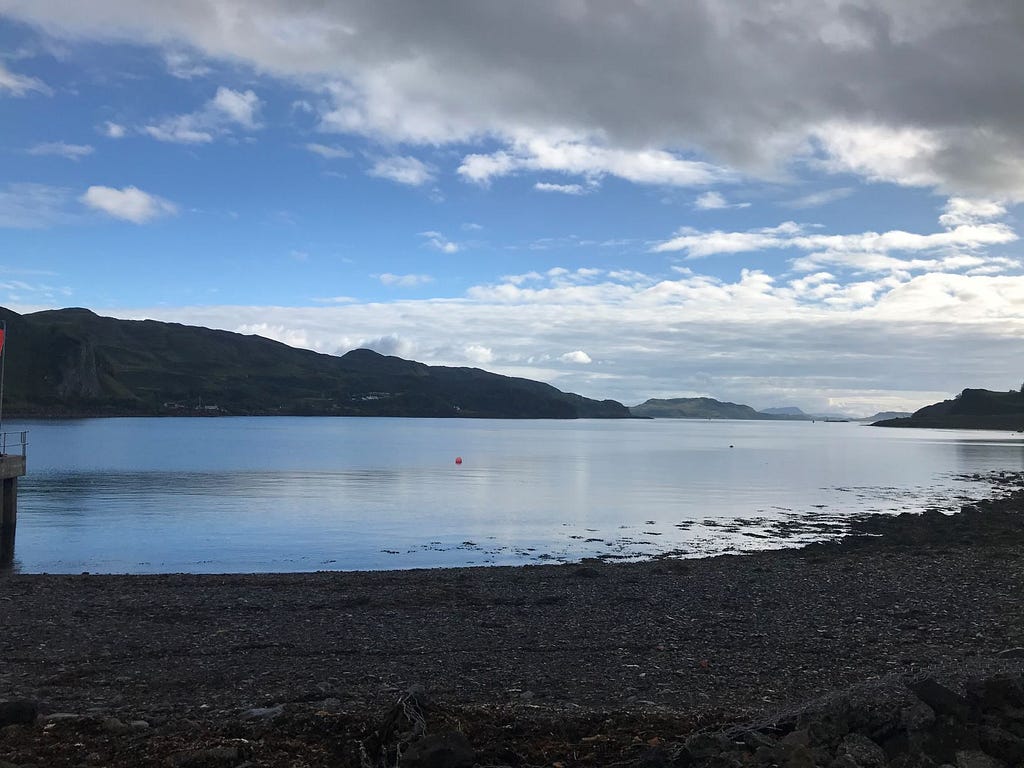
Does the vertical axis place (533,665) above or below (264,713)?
below

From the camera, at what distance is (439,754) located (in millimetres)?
7242

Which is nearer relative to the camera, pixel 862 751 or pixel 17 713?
pixel 862 751

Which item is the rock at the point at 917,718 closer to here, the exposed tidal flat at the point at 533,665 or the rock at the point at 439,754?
the exposed tidal flat at the point at 533,665

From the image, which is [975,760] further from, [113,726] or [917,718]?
[113,726]

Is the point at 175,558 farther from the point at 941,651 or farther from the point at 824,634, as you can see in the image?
the point at 941,651

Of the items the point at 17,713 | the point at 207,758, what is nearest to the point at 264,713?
the point at 207,758

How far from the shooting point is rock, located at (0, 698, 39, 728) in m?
9.34

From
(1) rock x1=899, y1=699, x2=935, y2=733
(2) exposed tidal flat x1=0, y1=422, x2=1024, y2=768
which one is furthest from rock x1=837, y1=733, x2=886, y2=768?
(1) rock x1=899, y1=699, x2=935, y2=733

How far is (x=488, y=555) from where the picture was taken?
31781mm

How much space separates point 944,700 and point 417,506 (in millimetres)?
42529

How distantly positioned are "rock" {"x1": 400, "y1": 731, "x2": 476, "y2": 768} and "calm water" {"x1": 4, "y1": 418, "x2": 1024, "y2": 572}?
73.1 feet

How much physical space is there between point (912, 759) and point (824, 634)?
920 centimetres

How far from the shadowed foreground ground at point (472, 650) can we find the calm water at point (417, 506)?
25.4 feet

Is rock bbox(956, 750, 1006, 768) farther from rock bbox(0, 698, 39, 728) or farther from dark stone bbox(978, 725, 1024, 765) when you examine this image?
rock bbox(0, 698, 39, 728)
